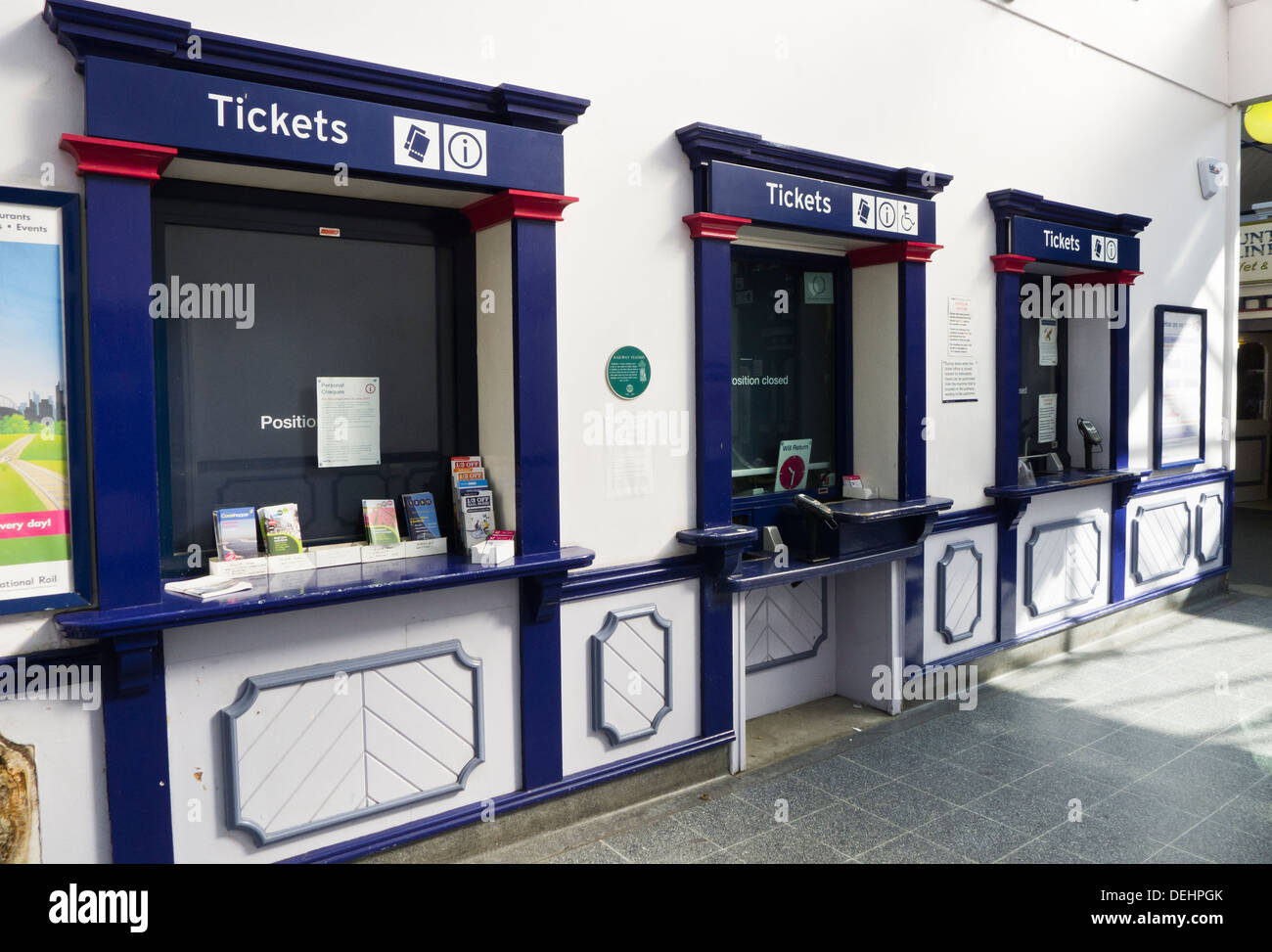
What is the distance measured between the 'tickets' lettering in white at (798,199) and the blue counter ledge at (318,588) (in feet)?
6.07

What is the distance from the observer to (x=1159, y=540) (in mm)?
6887

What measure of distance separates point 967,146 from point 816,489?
2.15 metres

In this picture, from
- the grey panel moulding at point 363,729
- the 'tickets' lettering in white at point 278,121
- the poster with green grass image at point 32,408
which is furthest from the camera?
the grey panel moulding at point 363,729

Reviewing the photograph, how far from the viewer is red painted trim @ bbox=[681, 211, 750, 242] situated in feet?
12.8

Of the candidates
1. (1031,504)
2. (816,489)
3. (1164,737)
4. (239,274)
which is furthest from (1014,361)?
(239,274)

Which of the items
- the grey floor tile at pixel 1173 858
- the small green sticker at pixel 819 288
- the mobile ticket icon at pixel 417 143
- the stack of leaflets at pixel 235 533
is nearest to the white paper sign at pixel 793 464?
the small green sticker at pixel 819 288

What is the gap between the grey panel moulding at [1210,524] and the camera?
7.31 m

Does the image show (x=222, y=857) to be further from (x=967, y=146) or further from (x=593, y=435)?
(x=967, y=146)

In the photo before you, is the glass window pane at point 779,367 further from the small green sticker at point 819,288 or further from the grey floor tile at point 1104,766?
the grey floor tile at point 1104,766

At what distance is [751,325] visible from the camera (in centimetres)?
460

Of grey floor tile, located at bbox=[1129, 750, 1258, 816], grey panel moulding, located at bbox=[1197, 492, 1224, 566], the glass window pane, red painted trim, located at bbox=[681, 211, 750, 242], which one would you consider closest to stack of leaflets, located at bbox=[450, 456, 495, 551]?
red painted trim, located at bbox=[681, 211, 750, 242]

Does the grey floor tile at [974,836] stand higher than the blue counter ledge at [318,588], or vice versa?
the blue counter ledge at [318,588]

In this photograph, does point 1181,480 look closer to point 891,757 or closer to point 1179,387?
point 1179,387

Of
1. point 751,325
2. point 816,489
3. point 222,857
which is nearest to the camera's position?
point 222,857
